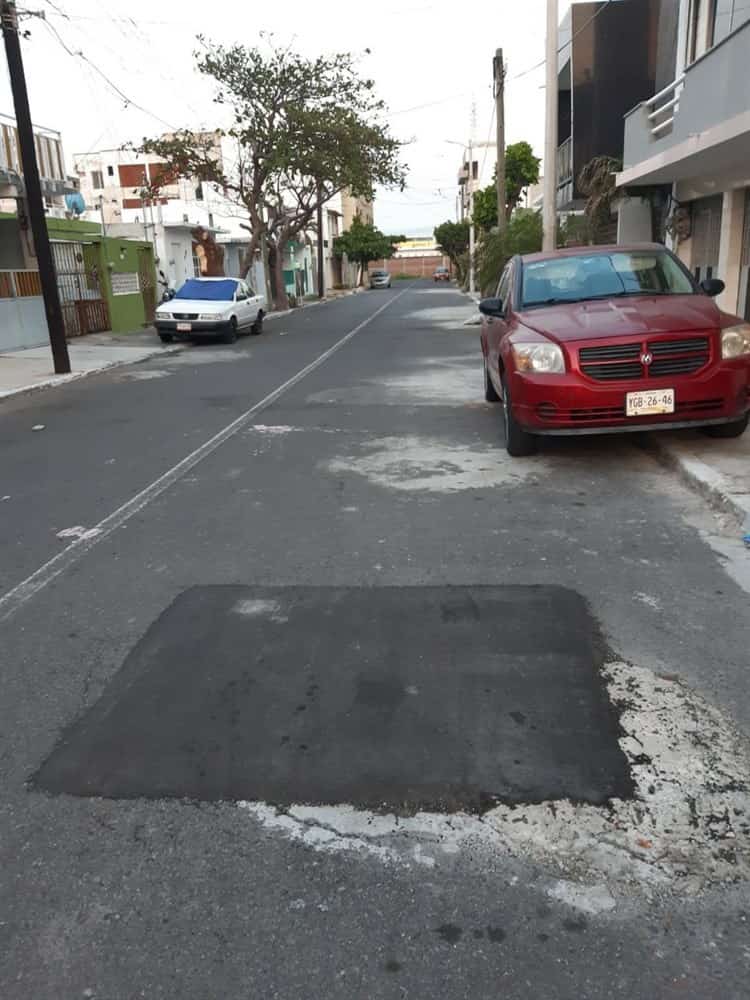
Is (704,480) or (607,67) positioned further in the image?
(607,67)

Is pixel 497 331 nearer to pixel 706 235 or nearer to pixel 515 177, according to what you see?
pixel 706 235

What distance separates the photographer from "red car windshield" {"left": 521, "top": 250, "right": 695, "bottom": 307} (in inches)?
313

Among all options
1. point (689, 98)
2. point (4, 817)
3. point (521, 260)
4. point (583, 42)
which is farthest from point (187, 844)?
point (583, 42)

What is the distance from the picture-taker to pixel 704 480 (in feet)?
21.0

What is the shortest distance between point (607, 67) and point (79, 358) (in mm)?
15139

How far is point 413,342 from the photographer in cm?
2134

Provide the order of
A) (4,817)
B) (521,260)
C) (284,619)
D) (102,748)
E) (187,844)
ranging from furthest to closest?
(521,260) < (284,619) < (102,748) < (4,817) < (187,844)

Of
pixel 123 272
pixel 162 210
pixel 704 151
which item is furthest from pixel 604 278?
pixel 162 210

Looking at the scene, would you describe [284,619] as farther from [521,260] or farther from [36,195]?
[36,195]

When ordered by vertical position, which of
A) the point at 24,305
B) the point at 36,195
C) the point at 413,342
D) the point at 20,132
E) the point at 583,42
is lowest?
the point at 413,342

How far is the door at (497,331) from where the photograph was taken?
8.49m

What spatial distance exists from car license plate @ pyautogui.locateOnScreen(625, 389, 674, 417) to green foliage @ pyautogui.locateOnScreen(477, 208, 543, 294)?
58.1 ft

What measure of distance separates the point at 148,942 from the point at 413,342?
1976cm

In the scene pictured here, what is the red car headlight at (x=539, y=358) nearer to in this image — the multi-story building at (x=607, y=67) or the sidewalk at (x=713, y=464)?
the sidewalk at (x=713, y=464)
